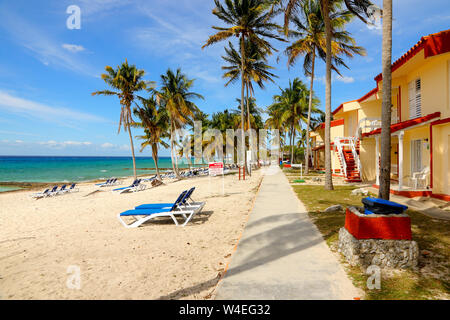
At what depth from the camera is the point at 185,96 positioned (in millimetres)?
27500

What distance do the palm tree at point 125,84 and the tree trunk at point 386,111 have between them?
21562mm

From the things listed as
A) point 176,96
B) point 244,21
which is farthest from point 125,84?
point 244,21

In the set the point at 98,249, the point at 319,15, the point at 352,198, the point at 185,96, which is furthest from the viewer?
the point at 185,96

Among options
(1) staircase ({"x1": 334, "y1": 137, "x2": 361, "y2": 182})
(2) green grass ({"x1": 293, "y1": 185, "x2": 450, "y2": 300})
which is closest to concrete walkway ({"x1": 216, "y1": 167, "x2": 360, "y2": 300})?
(2) green grass ({"x1": 293, "y1": 185, "x2": 450, "y2": 300})

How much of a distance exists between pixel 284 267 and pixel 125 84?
24204 millimetres

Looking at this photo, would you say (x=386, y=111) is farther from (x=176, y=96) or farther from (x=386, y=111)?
(x=176, y=96)

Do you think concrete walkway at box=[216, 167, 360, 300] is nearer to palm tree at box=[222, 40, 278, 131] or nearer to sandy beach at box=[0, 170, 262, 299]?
sandy beach at box=[0, 170, 262, 299]

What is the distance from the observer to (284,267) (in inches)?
153

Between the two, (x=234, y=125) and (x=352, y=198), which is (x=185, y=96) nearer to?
(x=234, y=125)

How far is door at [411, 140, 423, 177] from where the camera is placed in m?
11.4

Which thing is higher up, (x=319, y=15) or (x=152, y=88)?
(x=319, y=15)

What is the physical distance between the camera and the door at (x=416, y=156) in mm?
11414
